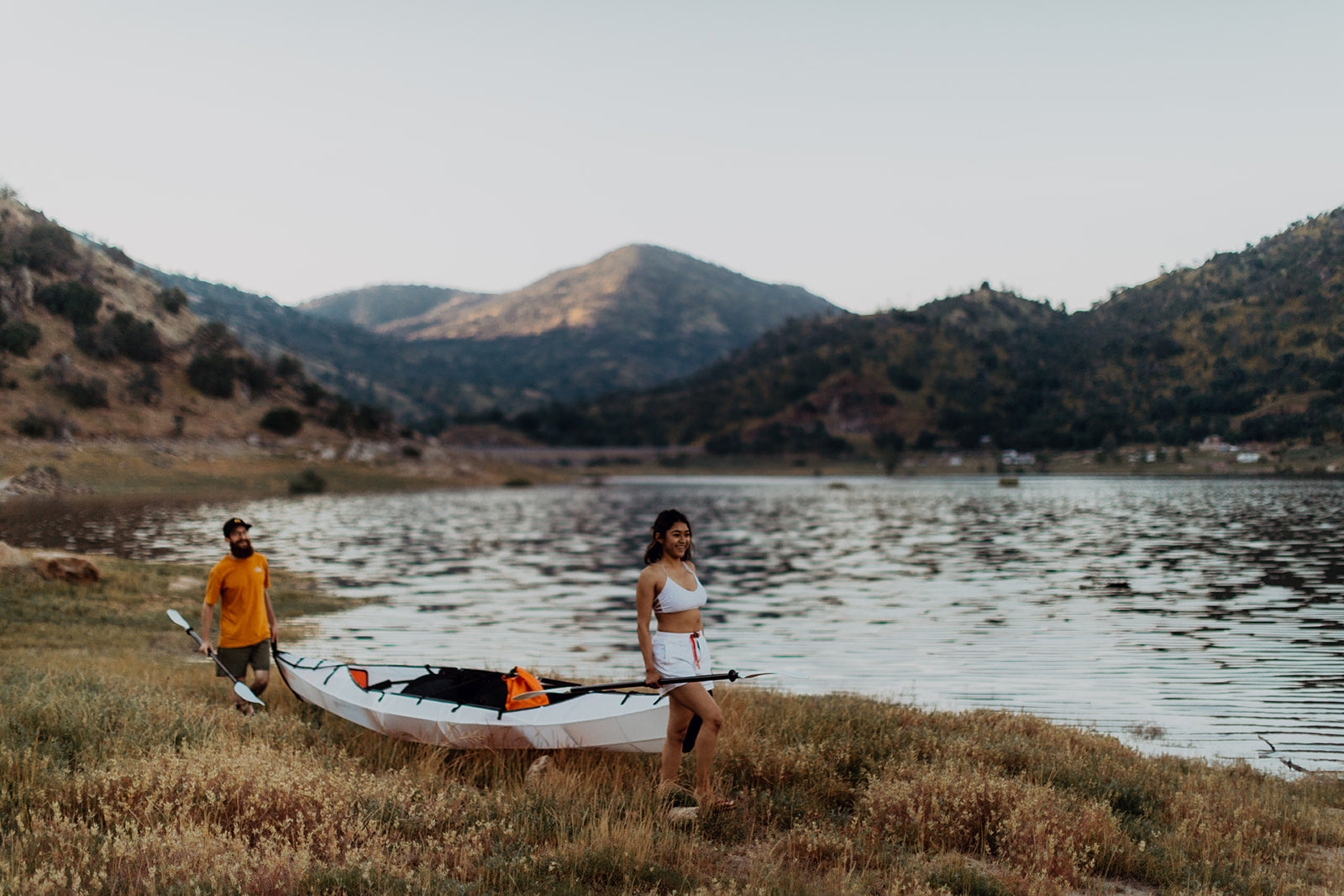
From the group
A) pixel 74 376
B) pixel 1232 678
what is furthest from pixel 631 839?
pixel 74 376

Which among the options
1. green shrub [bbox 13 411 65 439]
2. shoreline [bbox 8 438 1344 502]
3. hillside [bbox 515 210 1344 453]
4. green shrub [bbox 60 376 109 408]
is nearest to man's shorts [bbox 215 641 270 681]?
shoreline [bbox 8 438 1344 502]

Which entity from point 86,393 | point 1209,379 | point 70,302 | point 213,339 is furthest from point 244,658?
point 1209,379

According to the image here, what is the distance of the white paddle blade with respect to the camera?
1088 centimetres

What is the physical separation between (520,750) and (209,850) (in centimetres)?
427

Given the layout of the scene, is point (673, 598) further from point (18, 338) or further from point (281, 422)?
point (281, 422)

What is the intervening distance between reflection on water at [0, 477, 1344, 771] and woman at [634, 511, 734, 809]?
7677 millimetres

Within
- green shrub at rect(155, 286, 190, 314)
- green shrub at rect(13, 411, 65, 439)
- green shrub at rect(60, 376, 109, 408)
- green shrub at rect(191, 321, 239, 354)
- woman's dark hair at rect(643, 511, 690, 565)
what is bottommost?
woman's dark hair at rect(643, 511, 690, 565)

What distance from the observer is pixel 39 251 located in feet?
310

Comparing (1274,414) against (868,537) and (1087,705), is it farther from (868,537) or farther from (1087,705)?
(1087,705)

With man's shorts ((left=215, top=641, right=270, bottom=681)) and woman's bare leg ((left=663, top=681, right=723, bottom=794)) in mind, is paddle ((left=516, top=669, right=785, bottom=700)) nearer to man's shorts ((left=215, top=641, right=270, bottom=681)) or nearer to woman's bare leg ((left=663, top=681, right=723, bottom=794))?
woman's bare leg ((left=663, top=681, right=723, bottom=794))

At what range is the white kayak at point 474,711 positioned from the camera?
361 inches

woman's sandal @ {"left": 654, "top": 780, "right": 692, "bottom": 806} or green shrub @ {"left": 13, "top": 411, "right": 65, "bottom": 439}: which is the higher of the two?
green shrub @ {"left": 13, "top": 411, "right": 65, "bottom": 439}

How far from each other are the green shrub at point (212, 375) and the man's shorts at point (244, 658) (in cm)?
9264

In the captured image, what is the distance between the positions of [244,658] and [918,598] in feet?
74.5
